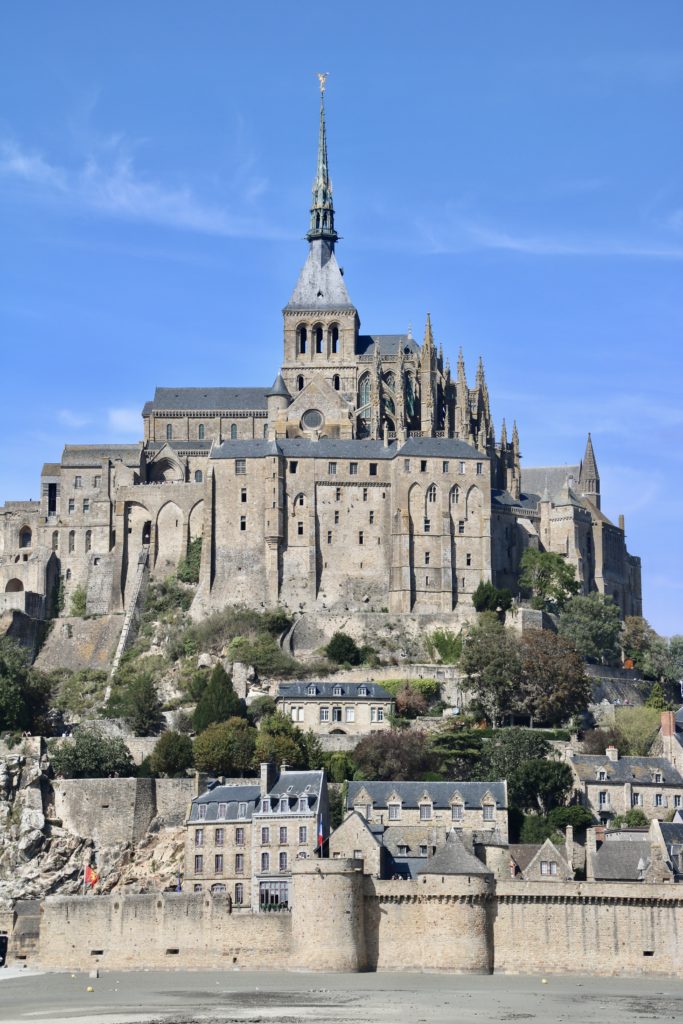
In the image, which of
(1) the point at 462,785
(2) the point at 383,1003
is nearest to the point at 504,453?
(1) the point at 462,785

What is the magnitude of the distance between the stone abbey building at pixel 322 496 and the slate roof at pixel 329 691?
34.8 feet

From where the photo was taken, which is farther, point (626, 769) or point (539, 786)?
point (626, 769)

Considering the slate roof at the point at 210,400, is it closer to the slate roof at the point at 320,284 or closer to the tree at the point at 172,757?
the slate roof at the point at 320,284

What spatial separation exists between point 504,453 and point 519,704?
25691 millimetres

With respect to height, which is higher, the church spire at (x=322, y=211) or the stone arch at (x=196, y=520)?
the church spire at (x=322, y=211)

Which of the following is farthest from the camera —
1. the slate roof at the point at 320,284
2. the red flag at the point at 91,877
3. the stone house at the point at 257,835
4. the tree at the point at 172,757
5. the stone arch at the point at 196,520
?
the slate roof at the point at 320,284

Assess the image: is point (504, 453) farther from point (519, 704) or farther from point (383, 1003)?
point (383, 1003)

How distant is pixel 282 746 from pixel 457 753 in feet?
26.9

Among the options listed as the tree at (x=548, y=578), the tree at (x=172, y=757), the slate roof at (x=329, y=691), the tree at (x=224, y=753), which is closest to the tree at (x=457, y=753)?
the slate roof at (x=329, y=691)

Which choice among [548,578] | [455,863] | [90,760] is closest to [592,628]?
[548,578]

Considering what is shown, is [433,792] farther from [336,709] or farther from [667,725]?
A: [667,725]

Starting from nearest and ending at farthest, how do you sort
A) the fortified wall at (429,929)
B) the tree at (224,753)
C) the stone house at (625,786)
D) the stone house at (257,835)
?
the fortified wall at (429,929) < the stone house at (257,835) < the stone house at (625,786) < the tree at (224,753)

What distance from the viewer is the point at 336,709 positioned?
87188mm

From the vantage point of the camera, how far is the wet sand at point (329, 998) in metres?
54.3
